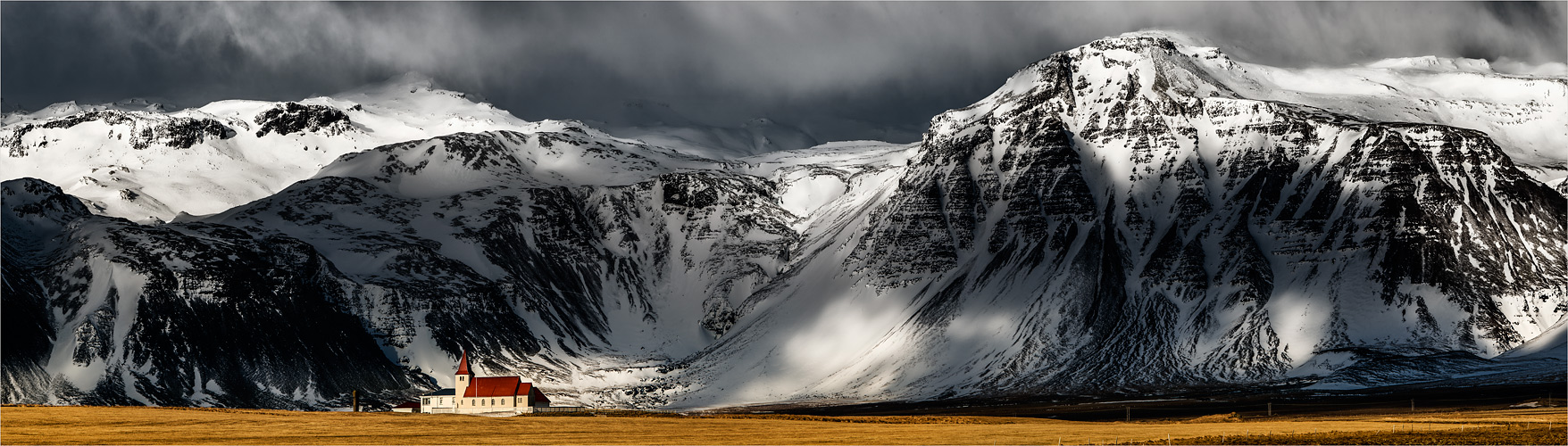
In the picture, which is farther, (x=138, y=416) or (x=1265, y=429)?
(x=138, y=416)

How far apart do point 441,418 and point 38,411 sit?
3621cm

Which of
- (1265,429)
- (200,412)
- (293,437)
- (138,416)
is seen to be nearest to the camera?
(293,437)

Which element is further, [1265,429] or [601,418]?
[601,418]

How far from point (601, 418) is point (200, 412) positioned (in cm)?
3852

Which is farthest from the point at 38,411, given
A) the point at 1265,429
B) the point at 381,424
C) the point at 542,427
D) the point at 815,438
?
the point at 1265,429

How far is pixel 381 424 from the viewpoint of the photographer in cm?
14725

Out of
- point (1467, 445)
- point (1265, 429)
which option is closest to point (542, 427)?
point (1265, 429)

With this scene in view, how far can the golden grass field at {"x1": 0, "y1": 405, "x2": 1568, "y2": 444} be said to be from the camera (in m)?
122

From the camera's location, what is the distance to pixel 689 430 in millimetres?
147000

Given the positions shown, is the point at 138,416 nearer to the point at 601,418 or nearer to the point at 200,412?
the point at 200,412

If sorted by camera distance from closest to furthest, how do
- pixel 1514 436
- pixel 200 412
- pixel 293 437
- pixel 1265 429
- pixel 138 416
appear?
pixel 1514 436 → pixel 293 437 → pixel 1265 429 → pixel 138 416 → pixel 200 412

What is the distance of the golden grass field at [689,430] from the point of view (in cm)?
12194

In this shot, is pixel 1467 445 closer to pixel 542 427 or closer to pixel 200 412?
pixel 542 427

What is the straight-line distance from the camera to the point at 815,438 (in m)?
130
